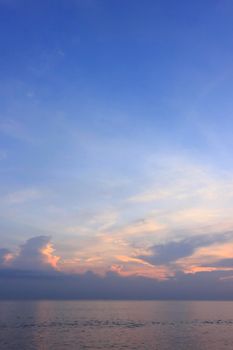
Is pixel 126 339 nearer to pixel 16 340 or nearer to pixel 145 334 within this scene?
pixel 145 334

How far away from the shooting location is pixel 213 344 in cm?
7981

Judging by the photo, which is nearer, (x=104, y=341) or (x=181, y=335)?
(x=104, y=341)

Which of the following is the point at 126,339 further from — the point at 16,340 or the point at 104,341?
the point at 16,340

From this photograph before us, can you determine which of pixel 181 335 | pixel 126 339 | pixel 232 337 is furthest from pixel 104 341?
pixel 232 337

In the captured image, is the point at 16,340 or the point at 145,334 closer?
the point at 16,340

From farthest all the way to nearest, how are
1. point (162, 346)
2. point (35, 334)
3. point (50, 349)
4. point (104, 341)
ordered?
point (35, 334) < point (104, 341) < point (162, 346) < point (50, 349)

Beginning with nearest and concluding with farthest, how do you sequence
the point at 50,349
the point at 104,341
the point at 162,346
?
the point at 50,349 → the point at 162,346 → the point at 104,341

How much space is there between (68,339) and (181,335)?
28292mm

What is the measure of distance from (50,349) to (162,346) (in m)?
21.1

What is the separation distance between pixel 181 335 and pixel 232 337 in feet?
38.6

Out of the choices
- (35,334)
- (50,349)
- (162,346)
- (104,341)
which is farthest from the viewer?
(35,334)

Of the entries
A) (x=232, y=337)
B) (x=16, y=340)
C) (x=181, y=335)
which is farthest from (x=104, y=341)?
(x=232, y=337)

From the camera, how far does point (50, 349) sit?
68562mm

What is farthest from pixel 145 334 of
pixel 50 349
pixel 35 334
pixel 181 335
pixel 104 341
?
pixel 50 349
